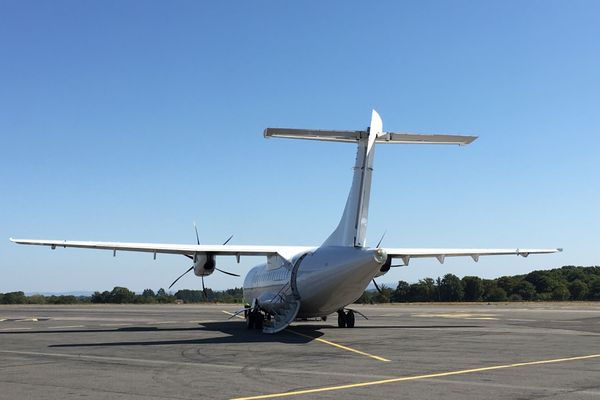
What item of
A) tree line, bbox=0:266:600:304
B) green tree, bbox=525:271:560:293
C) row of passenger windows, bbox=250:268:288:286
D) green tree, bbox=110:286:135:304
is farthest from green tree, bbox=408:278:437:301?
row of passenger windows, bbox=250:268:288:286

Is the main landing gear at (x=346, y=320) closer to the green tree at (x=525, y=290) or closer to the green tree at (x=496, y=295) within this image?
the green tree at (x=496, y=295)

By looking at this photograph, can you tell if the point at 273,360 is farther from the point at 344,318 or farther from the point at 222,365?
the point at 344,318

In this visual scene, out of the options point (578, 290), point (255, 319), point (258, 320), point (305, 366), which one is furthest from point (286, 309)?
point (578, 290)

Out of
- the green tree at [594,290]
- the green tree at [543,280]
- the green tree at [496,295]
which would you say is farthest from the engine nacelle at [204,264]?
the green tree at [543,280]

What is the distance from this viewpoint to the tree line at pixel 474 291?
8981 centimetres

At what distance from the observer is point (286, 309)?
28312 millimetres

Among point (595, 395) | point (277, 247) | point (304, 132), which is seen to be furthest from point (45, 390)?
point (277, 247)

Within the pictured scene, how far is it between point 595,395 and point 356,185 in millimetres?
15167

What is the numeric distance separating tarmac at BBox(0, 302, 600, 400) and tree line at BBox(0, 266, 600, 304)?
6731 centimetres

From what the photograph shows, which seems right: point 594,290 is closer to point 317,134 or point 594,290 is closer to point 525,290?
point 525,290

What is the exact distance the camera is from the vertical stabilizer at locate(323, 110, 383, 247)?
80.6 feet

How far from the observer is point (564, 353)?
18.3 m

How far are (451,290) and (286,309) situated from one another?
72.5 meters

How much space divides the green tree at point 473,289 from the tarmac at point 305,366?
71151mm
